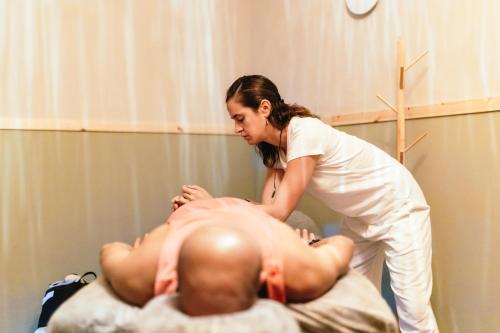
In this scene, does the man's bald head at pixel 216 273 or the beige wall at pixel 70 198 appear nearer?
the man's bald head at pixel 216 273

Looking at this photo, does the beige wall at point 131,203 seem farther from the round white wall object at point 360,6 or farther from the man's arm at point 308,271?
the man's arm at point 308,271

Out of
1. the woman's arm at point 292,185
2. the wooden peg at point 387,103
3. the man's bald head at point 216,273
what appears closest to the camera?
the man's bald head at point 216,273

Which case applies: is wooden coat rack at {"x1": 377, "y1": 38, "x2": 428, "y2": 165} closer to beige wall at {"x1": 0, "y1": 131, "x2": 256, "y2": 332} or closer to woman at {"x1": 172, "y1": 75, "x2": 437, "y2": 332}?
woman at {"x1": 172, "y1": 75, "x2": 437, "y2": 332}

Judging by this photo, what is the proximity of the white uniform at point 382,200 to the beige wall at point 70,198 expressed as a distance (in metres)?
0.80

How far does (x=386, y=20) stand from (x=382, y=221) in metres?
0.85

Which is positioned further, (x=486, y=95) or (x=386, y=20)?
(x=386, y=20)

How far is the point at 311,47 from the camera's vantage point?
2.11 m

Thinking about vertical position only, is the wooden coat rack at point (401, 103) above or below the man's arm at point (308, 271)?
above

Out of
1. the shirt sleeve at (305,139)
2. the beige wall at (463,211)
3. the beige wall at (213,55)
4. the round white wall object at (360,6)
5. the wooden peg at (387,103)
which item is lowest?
the beige wall at (463,211)

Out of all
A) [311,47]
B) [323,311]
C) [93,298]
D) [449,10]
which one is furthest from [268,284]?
[311,47]

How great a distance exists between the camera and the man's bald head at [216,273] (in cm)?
66

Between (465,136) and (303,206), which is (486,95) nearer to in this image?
(465,136)

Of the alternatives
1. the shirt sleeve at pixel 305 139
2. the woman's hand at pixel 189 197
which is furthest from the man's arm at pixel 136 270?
the shirt sleeve at pixel 305 139

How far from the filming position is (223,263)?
662 millimetres
